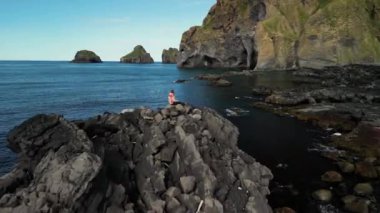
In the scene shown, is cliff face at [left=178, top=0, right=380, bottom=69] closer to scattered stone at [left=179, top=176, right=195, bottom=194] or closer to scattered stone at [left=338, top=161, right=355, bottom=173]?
scattered stone at [left=338, top=161, right=355, bottom=173]

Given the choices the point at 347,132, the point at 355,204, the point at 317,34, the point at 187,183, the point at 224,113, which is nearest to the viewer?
the point at 187,183

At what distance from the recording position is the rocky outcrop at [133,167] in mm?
21844

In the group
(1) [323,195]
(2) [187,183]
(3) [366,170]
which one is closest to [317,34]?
(3) [366,170]

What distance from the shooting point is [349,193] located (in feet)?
104

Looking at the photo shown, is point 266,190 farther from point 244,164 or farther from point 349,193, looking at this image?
point 349,193

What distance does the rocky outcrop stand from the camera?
21.8m

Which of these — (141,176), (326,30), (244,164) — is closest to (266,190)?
(244,164)

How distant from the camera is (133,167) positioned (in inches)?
1091

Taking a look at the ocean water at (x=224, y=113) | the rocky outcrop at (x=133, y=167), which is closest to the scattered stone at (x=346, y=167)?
the ocean water at (x=224, y=113)

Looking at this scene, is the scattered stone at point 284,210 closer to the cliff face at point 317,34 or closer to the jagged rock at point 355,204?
the jagged rock at point 355,204

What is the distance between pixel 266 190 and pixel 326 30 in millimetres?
133778

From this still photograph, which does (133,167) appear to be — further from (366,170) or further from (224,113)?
(224,113)

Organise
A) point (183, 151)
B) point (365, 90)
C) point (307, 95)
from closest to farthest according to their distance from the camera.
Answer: point (183, 151), point (307, 95), point (365, 90)

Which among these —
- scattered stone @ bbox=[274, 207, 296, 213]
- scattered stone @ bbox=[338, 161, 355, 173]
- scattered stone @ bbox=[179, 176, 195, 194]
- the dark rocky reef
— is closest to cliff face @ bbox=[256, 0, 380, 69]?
the dark rocky reef
